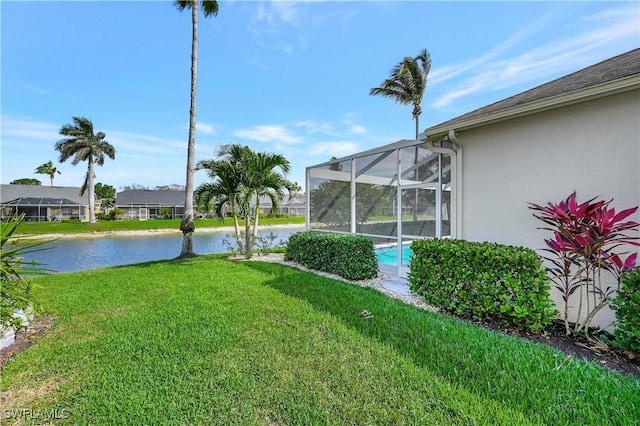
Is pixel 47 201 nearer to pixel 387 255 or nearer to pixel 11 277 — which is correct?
pixel 11 277

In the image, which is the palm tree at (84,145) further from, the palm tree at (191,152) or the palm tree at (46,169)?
the palm tree at (46,169)

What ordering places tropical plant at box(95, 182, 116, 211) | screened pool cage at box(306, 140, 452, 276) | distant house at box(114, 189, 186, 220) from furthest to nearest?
tropical plant at box(95, 182, 116, 211) < distant house at box(114, 189, 186, 220) < screened pool cage at box(306, 140, 452, 276)

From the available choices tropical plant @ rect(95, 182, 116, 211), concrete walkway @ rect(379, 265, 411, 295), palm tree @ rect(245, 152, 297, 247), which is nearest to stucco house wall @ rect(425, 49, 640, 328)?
concrete walkway @ rect(379, 265, 411, 295)

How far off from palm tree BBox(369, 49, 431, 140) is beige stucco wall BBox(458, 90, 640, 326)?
14878mm

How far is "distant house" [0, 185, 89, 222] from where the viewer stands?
35.2 meters

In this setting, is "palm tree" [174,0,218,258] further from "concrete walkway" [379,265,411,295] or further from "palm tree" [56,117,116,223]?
"palm tree" [56,117,116,223]

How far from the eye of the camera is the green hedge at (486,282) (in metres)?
3.59

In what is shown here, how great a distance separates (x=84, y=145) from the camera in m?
29.8

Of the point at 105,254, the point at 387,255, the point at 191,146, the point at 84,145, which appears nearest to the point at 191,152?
the point at 191,146

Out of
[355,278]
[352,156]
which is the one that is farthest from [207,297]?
[352,156]

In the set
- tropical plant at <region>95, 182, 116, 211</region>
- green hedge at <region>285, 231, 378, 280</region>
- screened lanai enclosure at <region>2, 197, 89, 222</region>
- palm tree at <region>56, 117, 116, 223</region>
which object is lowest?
green hedge at <region>285, 231, 378, 280</region>

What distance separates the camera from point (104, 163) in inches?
1249

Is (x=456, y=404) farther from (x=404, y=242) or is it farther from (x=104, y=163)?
(x=104, y=163)

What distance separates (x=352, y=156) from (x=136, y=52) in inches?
365
